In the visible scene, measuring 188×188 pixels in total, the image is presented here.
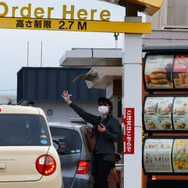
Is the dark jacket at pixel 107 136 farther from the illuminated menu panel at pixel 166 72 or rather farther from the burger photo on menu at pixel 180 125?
the burger photo on menu at pixel 180 125

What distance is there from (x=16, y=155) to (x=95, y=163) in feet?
8.19

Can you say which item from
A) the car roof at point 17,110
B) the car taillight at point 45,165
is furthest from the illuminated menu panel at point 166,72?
the car taillight at point 45,165

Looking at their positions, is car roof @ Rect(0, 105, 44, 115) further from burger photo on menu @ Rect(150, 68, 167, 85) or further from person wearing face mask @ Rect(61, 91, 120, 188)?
burger photo on menu @ Rect(150, 68, 167, 85)

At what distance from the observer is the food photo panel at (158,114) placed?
1032 cm

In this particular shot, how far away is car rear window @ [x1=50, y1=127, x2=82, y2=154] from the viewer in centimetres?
1095

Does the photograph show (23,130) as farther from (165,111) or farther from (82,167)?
(165,111)

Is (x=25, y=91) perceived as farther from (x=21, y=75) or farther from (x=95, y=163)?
(x=95, y=163)

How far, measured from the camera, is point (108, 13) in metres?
10.9

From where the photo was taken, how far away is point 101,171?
11078mm

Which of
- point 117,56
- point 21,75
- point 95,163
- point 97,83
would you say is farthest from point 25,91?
point 95,163

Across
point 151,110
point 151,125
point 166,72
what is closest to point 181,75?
point 166,72

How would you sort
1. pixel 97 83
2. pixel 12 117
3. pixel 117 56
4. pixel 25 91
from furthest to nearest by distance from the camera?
pixel 25 91
pixel 97 83
pixel 117 56
pixel 12 117

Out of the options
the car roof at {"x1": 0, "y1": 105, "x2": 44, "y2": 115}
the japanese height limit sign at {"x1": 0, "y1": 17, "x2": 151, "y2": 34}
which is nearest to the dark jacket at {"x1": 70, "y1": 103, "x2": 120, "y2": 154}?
the japanese height limit sign at {"x1": 0, "y1": 17, "x2": 151, "y2": 34}

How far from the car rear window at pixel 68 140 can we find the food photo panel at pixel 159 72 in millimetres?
1508
